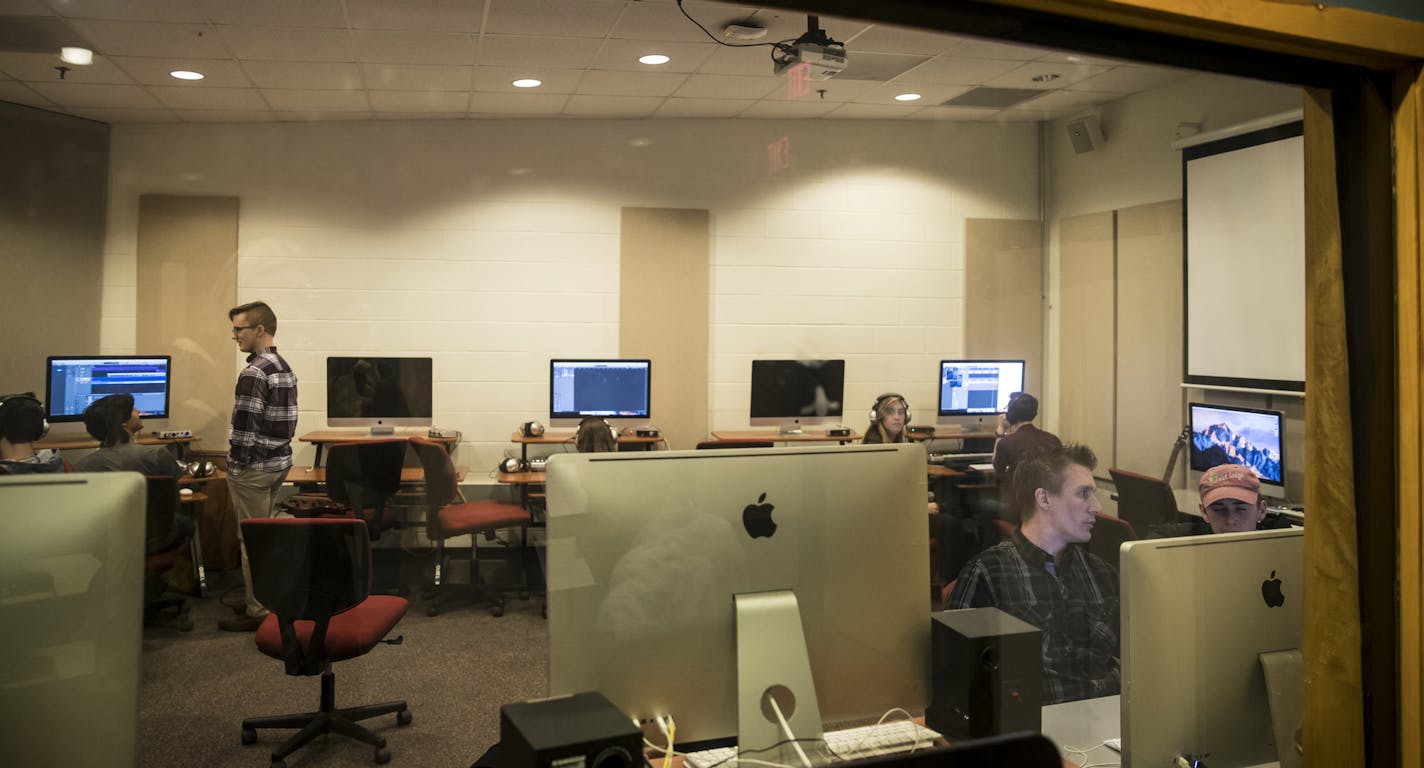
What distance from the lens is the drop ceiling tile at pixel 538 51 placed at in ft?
10.5

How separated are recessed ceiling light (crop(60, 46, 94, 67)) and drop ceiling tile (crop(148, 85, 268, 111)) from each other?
201mm

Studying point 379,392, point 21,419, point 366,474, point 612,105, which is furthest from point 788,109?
point 21,419

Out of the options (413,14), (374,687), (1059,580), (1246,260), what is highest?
(413,14)

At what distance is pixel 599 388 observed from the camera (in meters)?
3.27

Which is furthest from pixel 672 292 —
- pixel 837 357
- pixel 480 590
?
pixel 480 590

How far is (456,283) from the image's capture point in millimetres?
3055

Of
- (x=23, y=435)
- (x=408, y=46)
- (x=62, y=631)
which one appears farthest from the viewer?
(x=408, y=46)

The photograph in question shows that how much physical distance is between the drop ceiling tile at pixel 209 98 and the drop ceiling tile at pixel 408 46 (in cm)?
46

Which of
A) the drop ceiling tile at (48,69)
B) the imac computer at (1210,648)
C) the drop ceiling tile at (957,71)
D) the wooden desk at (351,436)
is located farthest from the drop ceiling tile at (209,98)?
the imac computer at (1210,648)

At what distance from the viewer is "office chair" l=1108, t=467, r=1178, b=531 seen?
3504 mm

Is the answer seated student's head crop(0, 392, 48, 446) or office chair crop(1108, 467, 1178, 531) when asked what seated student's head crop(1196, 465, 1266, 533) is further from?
seated student's head crop(0, 392, 48, 446)

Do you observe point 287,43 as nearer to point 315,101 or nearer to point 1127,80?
point 315,101

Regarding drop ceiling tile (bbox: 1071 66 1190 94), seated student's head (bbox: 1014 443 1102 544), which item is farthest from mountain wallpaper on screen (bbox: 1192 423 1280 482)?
drop ceiling tile (bbox: 1071 66 1190 94)

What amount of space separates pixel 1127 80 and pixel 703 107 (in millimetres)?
1387
